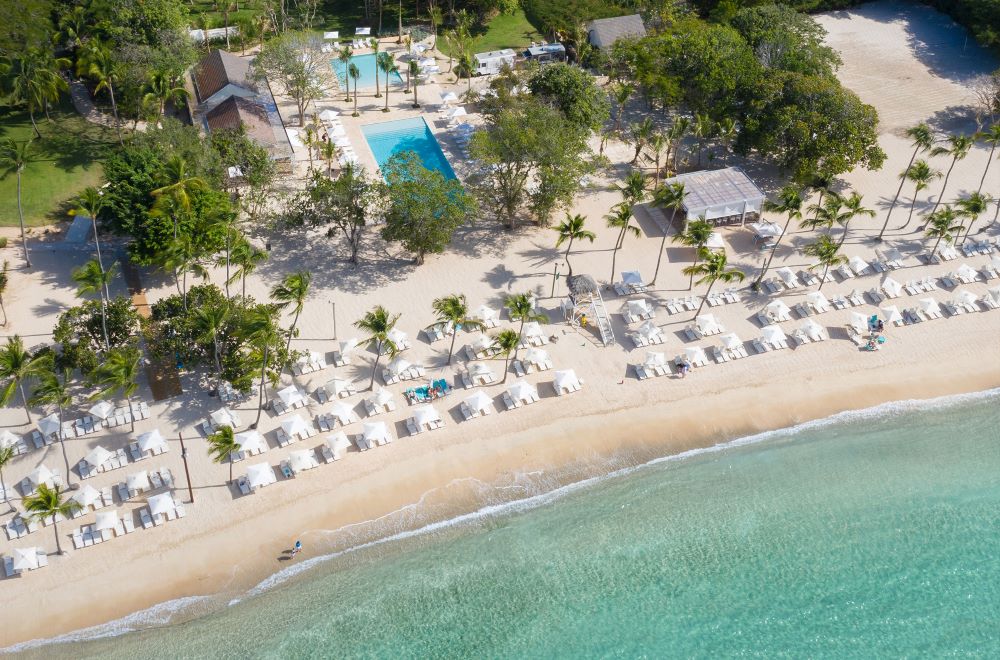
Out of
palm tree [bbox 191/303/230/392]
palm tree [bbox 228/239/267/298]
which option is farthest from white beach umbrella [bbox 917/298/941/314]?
palm tree [bbox 191/303/230/392]

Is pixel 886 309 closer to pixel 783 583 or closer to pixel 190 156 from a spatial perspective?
pixel 783 583

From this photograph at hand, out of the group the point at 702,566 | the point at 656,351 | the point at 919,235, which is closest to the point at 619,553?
the point at 702,566

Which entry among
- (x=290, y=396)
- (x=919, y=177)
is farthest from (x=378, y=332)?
(x=919, y=177)

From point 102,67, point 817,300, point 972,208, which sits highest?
point 102,67

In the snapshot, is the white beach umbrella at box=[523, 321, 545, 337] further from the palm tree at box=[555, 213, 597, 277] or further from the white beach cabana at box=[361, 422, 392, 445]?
the white beach cabana at box=[361, 422, 392, 445]

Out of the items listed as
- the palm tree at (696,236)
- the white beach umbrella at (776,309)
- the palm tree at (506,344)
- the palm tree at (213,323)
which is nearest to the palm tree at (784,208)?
the white beach umbrella at (776,309)

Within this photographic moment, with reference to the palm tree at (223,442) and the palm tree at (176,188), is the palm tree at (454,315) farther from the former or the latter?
the palm tree at (176,188)

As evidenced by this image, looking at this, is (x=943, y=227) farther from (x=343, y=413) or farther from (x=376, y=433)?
(x=343, y=413)
